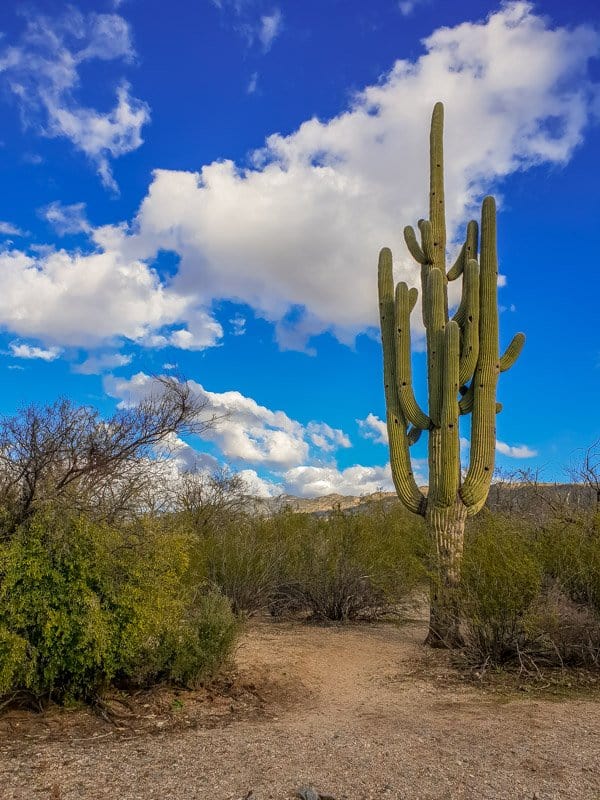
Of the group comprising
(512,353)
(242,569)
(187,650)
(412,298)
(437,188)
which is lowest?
(187,650)

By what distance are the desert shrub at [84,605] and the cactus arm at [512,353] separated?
6.73m

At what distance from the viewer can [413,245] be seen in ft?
39.6

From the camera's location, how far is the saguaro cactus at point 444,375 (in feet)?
34.3

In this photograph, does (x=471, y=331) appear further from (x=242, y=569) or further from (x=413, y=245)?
(x=242, y=569)

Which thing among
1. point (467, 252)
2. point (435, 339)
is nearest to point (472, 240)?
point (467, 252)

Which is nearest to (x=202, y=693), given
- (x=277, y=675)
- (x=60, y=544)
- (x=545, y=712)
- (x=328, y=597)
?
(x=277, y=675)

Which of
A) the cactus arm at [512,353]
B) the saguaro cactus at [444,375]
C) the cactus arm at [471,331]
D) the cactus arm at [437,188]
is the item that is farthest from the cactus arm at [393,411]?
the cactus arm at [512,353]

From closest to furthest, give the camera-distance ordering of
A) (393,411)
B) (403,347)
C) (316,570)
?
1. (403,347)
2. (393,411)
3. (316,570)

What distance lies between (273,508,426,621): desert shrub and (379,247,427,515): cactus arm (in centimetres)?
227

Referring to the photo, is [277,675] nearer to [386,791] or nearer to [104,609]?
[104,609]

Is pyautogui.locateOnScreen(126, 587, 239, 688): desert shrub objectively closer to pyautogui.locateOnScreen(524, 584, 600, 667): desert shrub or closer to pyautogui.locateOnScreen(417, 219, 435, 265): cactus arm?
pyautogui.locateOnScreen(524, 584, 600, 667): desert shrub

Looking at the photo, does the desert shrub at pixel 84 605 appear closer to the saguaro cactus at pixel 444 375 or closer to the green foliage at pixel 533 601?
the green foliage at pixel 533 601

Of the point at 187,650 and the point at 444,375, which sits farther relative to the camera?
the point at 444,375

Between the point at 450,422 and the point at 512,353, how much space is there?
1981 mm
